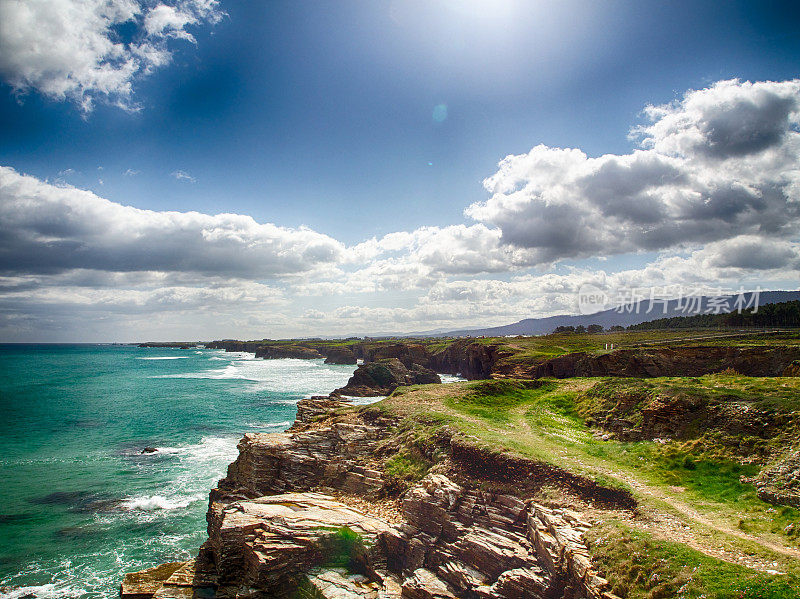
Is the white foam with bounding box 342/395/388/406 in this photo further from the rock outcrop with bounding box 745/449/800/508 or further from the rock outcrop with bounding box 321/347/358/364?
the rock outcrop with bounding box 321/347/358/364

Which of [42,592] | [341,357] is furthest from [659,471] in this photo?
[341,357]

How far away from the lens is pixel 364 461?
898 inches

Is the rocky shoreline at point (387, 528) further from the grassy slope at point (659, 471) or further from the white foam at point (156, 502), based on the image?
the white foam at point (156, 502)

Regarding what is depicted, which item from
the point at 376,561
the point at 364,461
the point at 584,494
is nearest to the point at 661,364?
the point at 584,494

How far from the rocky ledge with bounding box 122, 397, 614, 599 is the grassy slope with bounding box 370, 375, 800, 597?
161cm

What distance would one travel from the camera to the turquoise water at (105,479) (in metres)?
19.7

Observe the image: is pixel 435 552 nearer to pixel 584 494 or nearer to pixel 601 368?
pixel 584 494

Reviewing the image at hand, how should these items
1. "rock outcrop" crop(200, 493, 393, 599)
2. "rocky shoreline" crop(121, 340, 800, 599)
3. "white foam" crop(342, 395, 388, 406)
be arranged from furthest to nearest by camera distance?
"white foam" crop(342, 395, 388, 406) < "rock outcrop" crop(200, 493, 393, 599) < "rocky shoreline" crop(121, 340, 800, 599)

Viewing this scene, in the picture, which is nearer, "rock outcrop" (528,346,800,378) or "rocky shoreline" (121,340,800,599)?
"rocky shoreline" (121,340,800,599)

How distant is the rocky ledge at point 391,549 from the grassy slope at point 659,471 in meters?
1.61

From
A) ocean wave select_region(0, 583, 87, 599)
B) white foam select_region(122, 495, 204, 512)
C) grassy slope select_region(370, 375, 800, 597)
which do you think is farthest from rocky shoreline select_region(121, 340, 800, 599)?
white foam select_region(122, 495, 204, 512)

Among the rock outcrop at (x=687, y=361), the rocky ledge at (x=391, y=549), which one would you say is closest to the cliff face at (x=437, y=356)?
the rock outcrop at (x=687, y=361)

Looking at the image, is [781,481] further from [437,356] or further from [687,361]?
[437,356]

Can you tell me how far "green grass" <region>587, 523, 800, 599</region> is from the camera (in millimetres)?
9312
